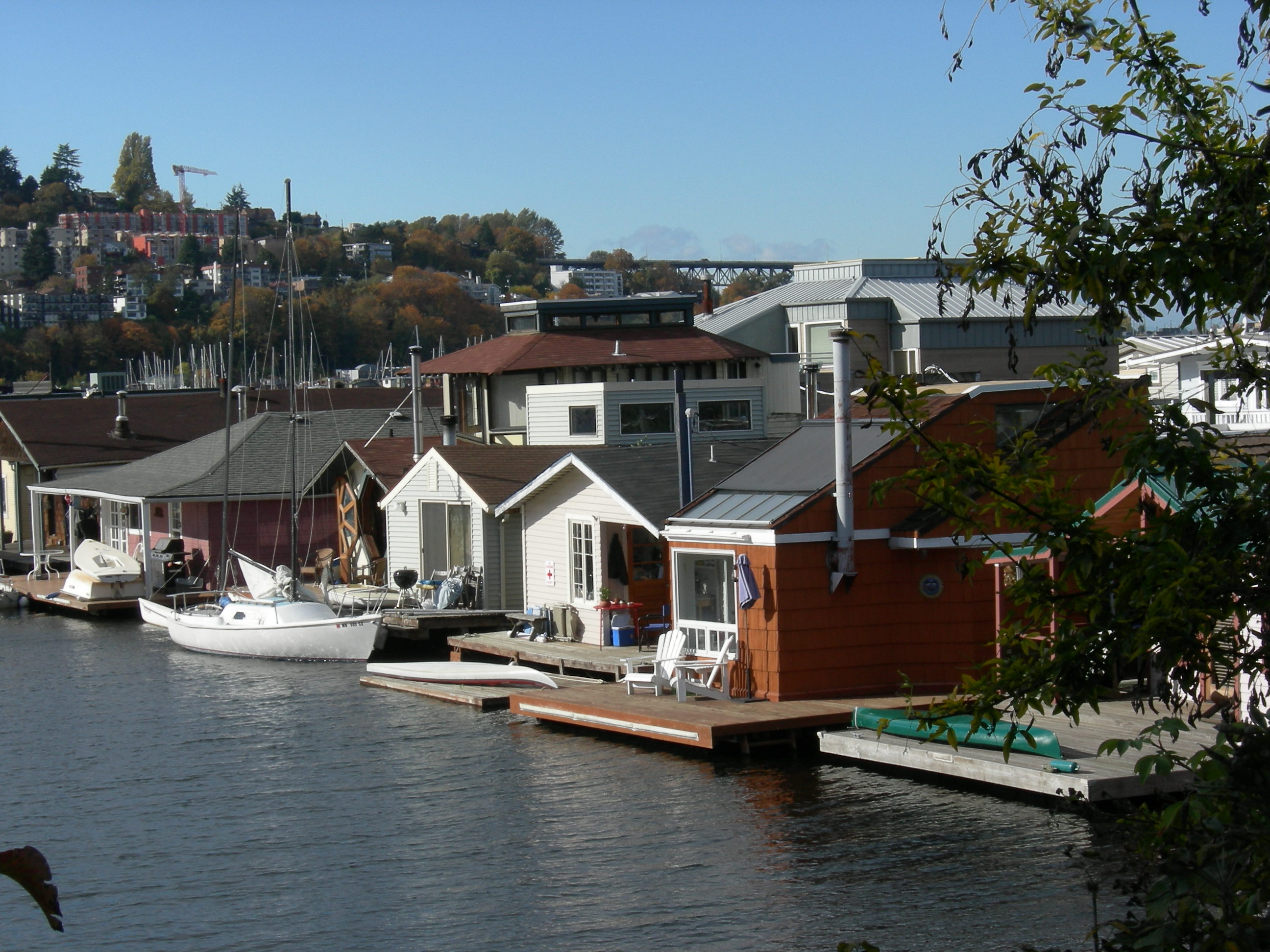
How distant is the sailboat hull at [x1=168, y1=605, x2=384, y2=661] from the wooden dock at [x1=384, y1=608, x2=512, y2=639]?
0.43 meters

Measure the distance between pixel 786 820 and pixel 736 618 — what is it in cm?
468

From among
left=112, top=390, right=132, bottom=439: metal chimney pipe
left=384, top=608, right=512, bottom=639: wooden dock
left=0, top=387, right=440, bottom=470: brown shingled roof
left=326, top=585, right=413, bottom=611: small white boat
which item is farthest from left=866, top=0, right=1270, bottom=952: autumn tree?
left=112, top=390, right=132, bottom=439: metal chimney pipe

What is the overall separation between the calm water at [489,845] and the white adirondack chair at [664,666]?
1.28 m

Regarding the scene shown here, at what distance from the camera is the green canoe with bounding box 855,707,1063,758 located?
17.0 m

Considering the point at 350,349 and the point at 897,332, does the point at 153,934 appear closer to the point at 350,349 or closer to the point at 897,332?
the point at 897,332

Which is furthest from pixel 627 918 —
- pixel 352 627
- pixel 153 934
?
pixel 352 627

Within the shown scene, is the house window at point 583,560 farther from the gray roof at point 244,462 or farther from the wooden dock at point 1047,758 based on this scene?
the gray roof at point 244,462

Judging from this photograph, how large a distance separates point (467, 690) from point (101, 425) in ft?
109

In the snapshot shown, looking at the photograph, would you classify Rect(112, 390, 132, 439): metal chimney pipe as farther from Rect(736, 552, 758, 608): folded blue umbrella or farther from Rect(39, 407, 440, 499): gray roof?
Rect(736, 552, 758, 608): folded blue umbrella

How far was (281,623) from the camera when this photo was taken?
3297cm

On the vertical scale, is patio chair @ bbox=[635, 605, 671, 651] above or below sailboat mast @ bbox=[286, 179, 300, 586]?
below

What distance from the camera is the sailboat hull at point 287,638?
31891 millimetres

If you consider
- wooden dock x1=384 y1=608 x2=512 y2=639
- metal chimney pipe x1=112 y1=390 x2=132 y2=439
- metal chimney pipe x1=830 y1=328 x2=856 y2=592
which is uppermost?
metal chimney pipe x1=112 y1=390 x2=132 y2=439

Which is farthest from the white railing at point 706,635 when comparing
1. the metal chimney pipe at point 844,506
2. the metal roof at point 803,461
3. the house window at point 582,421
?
the house window at point 582,421
